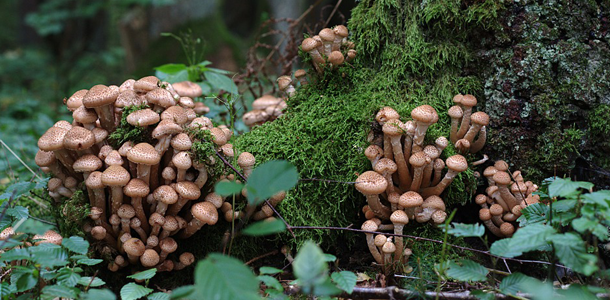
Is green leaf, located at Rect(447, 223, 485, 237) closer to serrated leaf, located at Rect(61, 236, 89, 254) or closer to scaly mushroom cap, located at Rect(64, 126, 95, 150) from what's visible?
serrated leaf, located at Rect(61, 236, 89, 254)

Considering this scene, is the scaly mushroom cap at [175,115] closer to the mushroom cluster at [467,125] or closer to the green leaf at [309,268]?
the green leaf at [309,268]

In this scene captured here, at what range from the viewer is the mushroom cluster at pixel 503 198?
2801 millimetres

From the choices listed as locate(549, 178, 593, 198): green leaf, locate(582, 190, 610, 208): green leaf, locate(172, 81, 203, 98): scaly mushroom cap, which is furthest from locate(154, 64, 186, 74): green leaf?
locate(582, 190, 610, 208): green leaf

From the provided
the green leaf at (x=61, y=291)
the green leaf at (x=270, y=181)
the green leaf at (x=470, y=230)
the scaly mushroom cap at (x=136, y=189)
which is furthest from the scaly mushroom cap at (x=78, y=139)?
the green leaf at (x=470, y=230)

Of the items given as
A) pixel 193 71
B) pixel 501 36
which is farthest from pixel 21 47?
pixel 501 36

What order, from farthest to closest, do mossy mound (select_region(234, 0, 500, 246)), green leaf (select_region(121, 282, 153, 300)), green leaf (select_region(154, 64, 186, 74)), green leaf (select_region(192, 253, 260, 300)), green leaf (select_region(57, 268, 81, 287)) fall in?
green leaf (select_region(154, 64, 186, 74)), mossy mound (select_region(234, 0, 500, 246)), green leaf (select_region(121, 282, 153, 300)), green leaf (select_region(57, 268, 81, 287)), green leaf (select_region(192, 253, 260, 300))

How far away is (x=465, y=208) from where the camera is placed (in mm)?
3213

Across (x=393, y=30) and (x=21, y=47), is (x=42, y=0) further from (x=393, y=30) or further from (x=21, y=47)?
(x=393, y=30)

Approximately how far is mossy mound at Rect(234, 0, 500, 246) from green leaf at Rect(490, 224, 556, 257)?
1165 millimetres

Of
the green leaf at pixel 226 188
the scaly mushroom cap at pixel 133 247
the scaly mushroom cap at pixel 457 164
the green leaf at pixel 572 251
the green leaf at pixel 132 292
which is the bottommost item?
the scaly mushroom cap at pixel 133 247

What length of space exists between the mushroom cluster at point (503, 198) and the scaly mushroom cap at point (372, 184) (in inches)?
32.7

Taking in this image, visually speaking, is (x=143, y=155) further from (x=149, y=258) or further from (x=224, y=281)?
(x=224, y=281)

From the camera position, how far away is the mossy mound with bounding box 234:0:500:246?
3025 millimetres

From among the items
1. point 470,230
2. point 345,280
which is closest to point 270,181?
point 345,280
